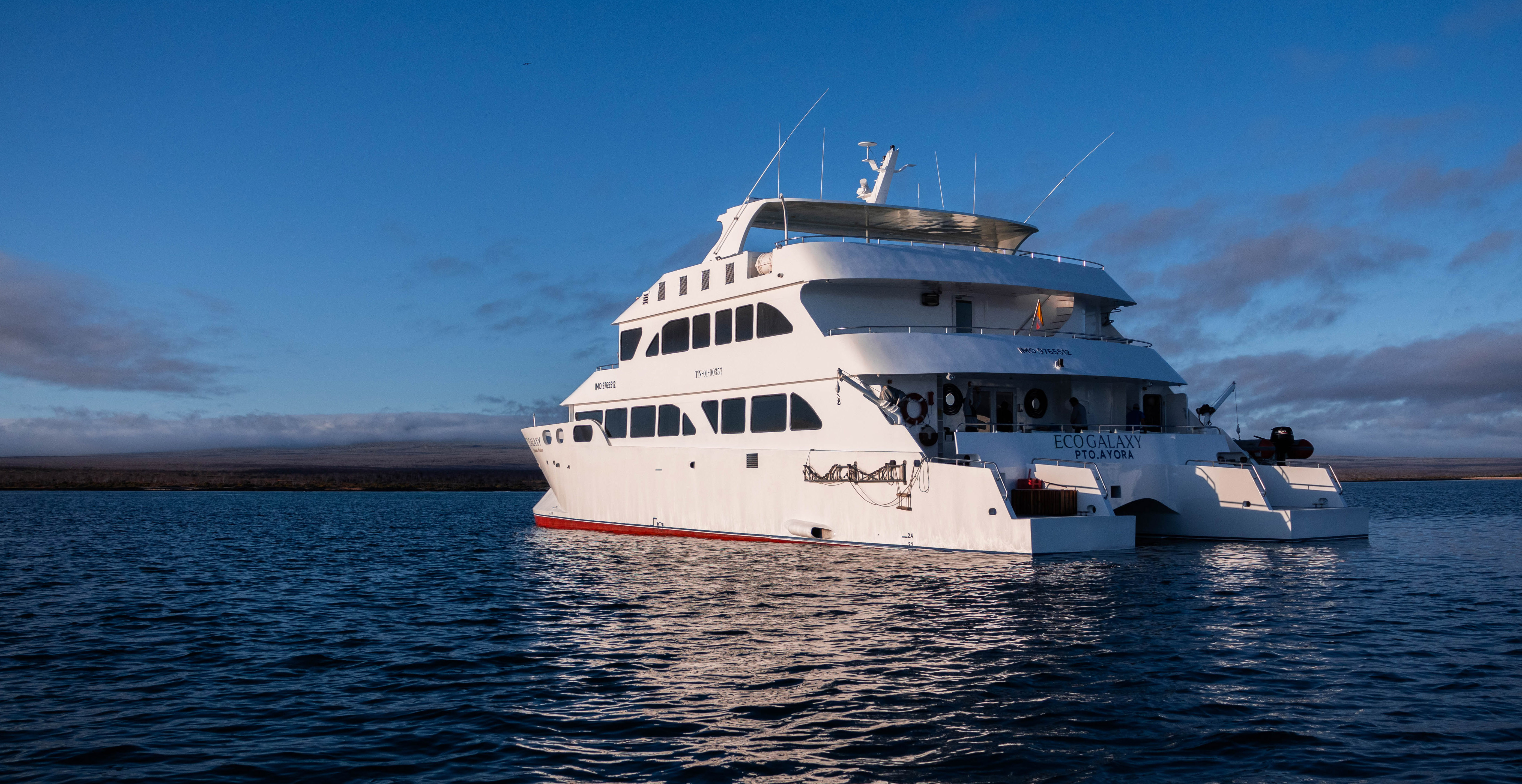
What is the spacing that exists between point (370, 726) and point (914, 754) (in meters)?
3.96

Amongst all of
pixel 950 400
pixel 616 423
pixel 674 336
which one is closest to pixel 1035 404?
pixel 950 400

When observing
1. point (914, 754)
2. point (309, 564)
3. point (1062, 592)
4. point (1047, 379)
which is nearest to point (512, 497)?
point (309, 564)

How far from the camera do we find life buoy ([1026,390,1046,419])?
1892 centimetres

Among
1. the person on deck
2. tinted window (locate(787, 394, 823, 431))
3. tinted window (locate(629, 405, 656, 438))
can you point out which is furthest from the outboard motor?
tinted window (locate(629, 405, 656, 438))

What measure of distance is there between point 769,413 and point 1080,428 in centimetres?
612

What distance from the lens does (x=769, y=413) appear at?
64.5ft

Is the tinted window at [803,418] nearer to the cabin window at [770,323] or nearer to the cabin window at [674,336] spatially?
the cabin window at [770,323]

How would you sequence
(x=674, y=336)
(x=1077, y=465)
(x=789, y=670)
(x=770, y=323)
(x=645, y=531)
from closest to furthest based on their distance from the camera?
(x=789, y=670) < (x=1077, y=465) < (x=770, y=323) < (x=645, y=531) < (x=674, y=336)

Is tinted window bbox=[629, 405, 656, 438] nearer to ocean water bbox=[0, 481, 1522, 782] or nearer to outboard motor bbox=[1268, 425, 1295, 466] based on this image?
ocean water bbox=[0, 481, 1522, 782]

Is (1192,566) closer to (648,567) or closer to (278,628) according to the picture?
(648,567)

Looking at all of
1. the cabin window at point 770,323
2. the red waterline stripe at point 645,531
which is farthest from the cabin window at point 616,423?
the cabin window at point 770,323

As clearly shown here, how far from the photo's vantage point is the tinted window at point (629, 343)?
24.9m

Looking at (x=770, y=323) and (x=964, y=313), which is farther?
(x=964, y=313)

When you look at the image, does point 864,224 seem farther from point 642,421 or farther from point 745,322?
point 642,421
